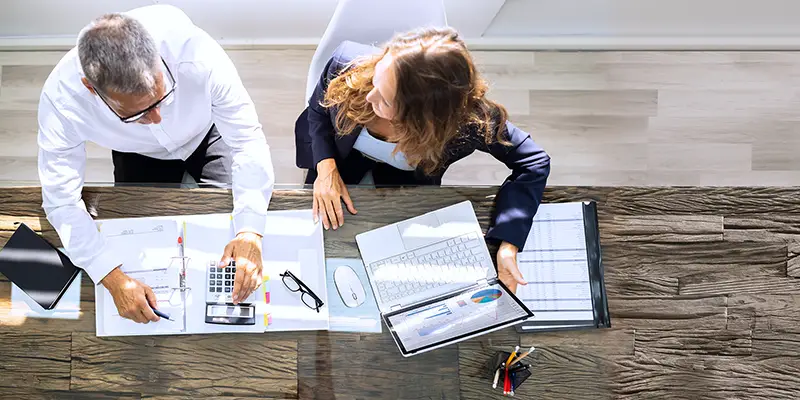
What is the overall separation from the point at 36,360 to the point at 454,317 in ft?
3.30

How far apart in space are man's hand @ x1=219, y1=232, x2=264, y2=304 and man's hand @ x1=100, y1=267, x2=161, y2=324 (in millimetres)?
186

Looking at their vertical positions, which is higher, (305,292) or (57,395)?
(305,292)

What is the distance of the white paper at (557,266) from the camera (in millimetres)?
1681

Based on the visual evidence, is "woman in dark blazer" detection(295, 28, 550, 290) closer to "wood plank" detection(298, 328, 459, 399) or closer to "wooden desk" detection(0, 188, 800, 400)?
"wooden desk" detection(0, 188, 800, 400)

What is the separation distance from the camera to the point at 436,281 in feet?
5.51

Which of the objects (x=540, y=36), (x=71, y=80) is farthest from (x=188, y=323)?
(x=540, y=36)

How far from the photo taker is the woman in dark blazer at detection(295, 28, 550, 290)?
1.43 metres

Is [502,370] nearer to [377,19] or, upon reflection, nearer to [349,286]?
[349,286]

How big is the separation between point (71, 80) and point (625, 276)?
140 cm

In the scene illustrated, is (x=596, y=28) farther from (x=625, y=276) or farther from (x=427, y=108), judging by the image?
(x=427, y=108)

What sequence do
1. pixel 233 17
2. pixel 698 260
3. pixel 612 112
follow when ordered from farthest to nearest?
pixel 612 112 < pixel 233 17 < pixel 698 260

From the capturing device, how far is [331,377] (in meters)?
1.64

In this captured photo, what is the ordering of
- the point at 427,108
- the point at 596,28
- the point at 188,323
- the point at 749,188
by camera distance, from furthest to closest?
the point at 596,28, the point at 749,188, the point at 188,323, the point at 427,108

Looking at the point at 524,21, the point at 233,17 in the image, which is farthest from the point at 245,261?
the point at 524,21
